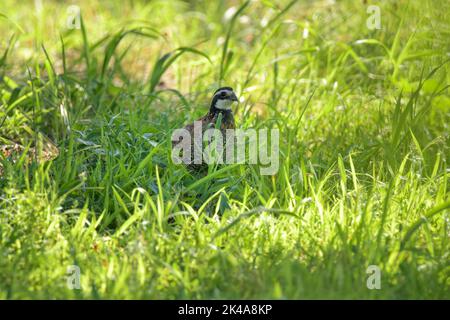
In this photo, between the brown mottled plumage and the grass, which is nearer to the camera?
the grass

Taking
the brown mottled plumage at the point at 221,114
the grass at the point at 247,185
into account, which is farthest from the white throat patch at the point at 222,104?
the grass at the point at 247,185

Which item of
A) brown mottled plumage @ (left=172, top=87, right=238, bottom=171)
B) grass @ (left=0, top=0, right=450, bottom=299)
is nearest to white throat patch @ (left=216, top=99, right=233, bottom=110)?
brown mottled plumage @ (left=172, top=87, right=238, bottom=171)

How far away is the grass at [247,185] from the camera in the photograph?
3.80 meters

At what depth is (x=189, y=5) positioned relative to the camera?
9797 mm

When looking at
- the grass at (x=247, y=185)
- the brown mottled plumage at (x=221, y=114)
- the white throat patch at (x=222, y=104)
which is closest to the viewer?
the grass at (x=247, y=185)

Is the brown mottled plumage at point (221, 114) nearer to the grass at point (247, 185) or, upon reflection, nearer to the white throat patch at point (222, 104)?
the white throat patch at point (222, 104)

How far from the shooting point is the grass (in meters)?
3.80

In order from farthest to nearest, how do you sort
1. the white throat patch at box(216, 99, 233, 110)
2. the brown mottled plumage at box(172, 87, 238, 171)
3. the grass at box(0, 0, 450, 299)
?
1. the white throat patch at box(216, 99, 233, 110)
2. the brown mottled plumage at box(172, 87, 238, 171)
3. the grass at box(0, 0, 450, 299)

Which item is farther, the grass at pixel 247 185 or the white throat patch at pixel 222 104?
the white throat patch at pixel 222 104

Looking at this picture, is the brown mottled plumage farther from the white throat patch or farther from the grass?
the grass

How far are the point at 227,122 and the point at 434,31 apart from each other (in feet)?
5.98

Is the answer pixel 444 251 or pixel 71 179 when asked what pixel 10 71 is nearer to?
pixel 71 179

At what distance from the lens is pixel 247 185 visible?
187 inches

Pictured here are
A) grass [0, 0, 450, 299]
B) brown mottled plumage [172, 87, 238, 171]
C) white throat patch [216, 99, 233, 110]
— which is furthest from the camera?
white throat patch [216, 99, 233, 110]
